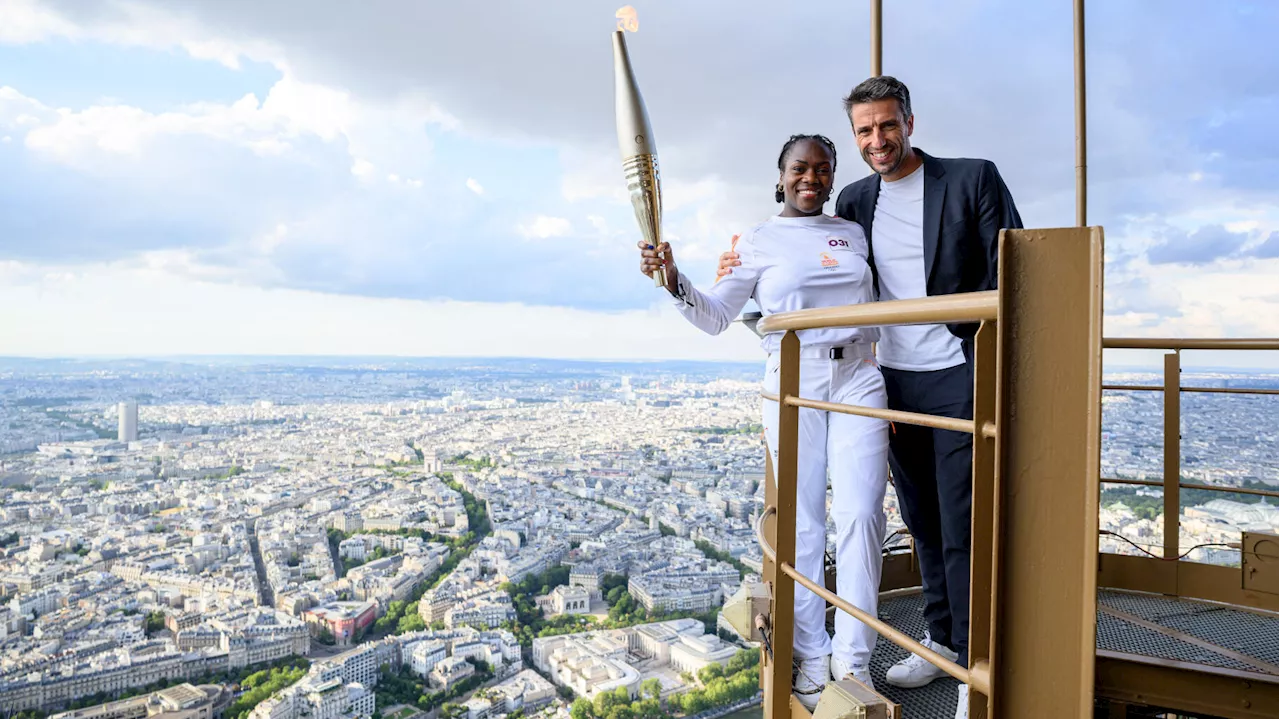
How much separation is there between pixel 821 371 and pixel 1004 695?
2.91ft

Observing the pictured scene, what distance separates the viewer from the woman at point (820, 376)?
151 cm

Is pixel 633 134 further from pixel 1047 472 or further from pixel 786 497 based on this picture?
pixel 1047 472

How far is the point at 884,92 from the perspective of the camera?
5.01 feet

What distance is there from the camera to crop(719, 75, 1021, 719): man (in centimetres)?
146

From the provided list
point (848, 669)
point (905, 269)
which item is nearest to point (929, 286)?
point (905, 269)

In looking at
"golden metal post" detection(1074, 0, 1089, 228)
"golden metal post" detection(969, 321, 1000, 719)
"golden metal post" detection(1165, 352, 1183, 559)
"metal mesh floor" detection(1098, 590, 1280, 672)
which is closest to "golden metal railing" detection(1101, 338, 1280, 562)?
"golden metal post" detection(1165, 352, 1183, 559)

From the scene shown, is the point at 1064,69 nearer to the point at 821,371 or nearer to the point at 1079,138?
the point at 1079,138

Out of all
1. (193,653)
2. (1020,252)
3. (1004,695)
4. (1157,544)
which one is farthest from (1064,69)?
(193,653)

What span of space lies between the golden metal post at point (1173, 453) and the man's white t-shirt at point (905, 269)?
1402mm

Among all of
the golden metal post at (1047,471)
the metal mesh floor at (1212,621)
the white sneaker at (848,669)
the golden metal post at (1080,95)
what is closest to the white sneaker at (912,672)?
the white sneaker at (848,669)

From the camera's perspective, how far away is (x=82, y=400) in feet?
63.4

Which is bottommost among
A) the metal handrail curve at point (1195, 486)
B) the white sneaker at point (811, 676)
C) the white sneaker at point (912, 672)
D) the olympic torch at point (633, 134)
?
the white sneaker at point (912, 672)

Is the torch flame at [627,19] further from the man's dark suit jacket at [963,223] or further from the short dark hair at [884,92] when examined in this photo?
the man's dark suit jacket at [963,223]

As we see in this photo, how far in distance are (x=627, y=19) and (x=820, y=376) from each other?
83 cm
